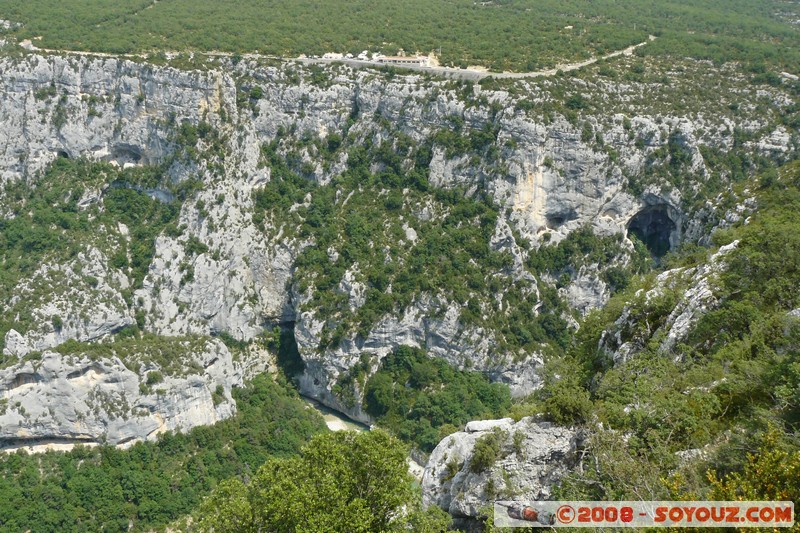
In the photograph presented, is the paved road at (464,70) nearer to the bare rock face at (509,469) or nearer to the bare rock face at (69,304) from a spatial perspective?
the bare rock face at (69,304)

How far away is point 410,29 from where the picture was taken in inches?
3543

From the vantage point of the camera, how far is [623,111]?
73.4 metres

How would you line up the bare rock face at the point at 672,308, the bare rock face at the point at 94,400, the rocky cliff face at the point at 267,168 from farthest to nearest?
1. the rocky cliff face at the point at 267,168
2. the bare rock face at the point at 94,400
3. the bare rock face at the point at 672,308

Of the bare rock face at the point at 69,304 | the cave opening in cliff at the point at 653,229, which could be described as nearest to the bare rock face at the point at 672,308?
the cave opening in cliff at the point at 653,229

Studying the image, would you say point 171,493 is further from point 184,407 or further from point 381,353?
point 381,353

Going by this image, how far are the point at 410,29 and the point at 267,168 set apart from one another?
27078mm

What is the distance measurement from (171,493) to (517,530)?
41.1 meters

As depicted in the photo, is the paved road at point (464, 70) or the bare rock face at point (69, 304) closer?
the bare rock face at point (69, 304)

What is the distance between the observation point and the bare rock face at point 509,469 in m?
26.7

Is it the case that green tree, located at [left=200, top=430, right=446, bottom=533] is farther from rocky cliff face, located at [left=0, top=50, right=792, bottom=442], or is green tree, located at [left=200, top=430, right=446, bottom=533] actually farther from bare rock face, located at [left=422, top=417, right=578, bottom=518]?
rocky cliff face, located at [left=0, top=50, right=792, bottom=442]

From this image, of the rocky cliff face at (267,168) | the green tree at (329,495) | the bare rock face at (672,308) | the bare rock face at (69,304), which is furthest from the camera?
the rocky cliff face at (267,168)

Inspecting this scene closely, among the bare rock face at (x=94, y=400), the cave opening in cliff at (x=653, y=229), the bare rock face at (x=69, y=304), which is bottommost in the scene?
the bare rock face at (x=94, y=400)

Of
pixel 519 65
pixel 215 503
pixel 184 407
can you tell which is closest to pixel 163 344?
pixel 184 407

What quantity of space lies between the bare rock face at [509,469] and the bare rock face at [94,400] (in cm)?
3510
